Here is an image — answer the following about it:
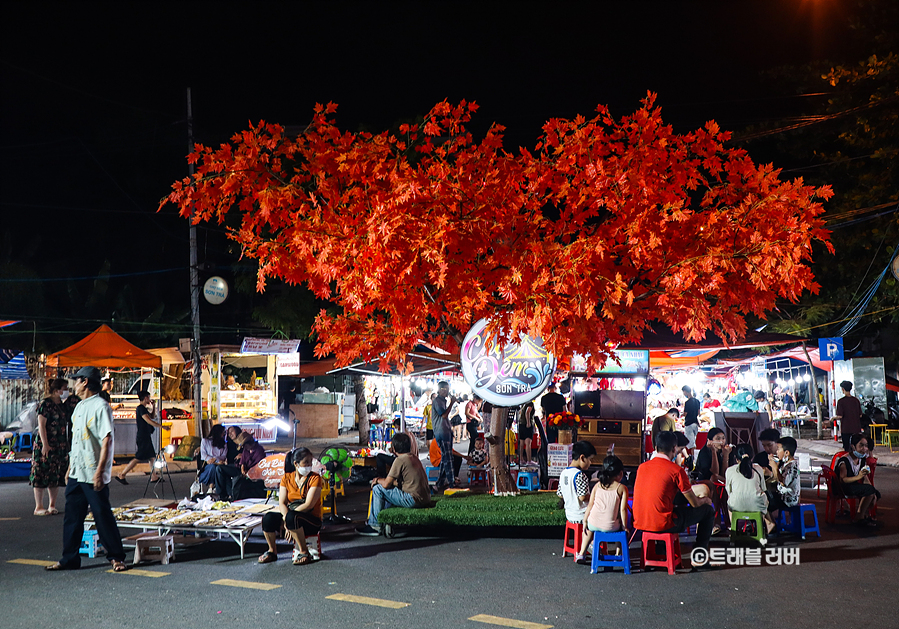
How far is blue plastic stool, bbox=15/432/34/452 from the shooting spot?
1788 cm

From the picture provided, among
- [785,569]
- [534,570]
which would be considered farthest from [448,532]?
[785,569]

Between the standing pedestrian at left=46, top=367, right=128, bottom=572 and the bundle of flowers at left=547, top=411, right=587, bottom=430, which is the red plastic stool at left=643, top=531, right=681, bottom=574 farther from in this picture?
the bundle of flowers at left=547, top=411, right=587, bottom=430

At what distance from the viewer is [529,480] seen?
12758mm

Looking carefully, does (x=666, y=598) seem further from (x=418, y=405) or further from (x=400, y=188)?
(x=418, y=405)

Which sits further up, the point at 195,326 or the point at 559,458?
the point at 195,326

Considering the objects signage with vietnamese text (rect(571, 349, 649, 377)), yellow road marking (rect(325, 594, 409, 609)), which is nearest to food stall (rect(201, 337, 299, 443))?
signage with vietnamese text (rect(571, 349, 649, 377))

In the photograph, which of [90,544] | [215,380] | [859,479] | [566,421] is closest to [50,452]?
[90,544]

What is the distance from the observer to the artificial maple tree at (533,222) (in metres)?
8.90

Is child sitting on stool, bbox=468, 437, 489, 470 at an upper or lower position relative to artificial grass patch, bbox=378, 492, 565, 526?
upper

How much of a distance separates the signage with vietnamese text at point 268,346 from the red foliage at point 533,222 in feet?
40.4

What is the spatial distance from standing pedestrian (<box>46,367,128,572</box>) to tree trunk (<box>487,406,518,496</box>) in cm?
501

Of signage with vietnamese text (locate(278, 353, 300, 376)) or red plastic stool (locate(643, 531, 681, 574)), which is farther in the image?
signage with vietnamese text (locate(278, 353, 300, 376))

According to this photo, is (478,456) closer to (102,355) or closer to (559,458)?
(559,458)

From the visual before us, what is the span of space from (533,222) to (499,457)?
3.38m
